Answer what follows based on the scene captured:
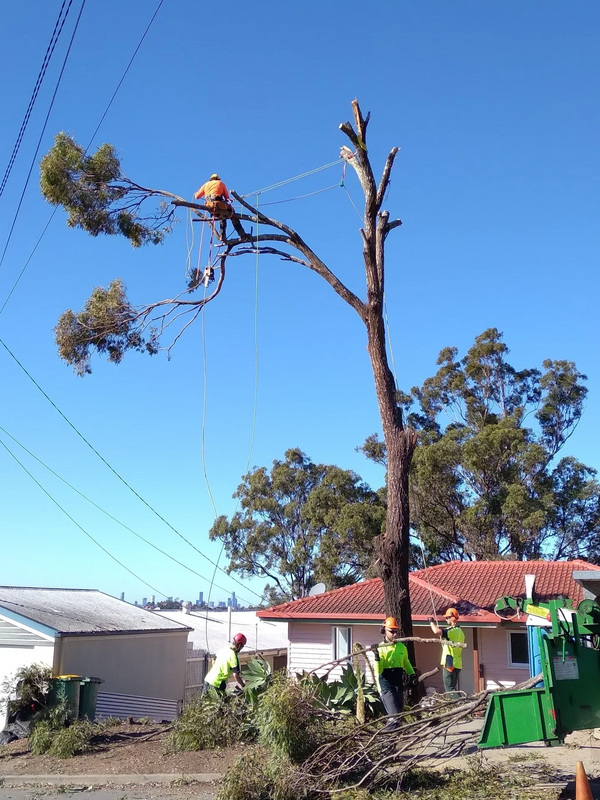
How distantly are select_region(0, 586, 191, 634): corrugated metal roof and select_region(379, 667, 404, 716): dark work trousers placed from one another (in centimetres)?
844

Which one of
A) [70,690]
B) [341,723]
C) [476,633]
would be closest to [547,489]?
[476,633]

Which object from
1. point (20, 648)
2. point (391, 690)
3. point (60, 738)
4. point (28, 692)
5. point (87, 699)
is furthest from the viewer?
point (20, 648)

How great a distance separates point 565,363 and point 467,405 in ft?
15.0

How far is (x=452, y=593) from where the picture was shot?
18.3m

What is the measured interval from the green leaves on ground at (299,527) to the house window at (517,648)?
14900 mm

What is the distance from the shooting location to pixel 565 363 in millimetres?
32656

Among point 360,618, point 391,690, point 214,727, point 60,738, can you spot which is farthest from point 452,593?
point 60,738

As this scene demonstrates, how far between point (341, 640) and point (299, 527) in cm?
1969

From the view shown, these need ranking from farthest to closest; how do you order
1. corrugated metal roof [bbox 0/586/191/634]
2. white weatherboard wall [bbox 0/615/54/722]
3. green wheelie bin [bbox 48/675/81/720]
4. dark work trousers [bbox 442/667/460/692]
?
corrugated metal roof [bbox 0/586/191/634] → white weatherboard wall [bbox 0/615/54/722] → green wheelie bin [bbox 48/675/81/720] → dark work trousers [bbox 442/667/460/692]

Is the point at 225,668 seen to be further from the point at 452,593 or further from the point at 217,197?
the point at 452,593

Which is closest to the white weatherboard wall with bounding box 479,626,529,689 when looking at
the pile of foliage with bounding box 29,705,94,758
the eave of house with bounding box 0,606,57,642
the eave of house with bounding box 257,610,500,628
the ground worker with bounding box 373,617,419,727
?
the eave of house with bounding box 257,610,500,628

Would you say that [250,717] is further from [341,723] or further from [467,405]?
[467,405]

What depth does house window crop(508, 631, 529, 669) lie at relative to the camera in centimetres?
1652

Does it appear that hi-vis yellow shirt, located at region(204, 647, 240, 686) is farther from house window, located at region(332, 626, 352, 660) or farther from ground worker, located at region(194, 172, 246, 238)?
house window, located at region(332, 626, 352, 660)
